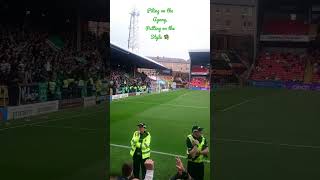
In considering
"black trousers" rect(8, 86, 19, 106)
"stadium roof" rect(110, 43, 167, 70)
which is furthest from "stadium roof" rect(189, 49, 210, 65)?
"black trousers" rect(8, 86, 19, 106)

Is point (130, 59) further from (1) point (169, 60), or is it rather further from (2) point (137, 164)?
(2) point (137, 164)

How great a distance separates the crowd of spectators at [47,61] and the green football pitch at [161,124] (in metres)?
14.6

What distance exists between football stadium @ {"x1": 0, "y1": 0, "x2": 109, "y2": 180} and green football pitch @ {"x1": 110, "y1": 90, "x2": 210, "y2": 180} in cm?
402

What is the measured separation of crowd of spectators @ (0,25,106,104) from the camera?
2444 cm

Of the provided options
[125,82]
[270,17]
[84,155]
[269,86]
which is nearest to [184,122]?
[125,82]

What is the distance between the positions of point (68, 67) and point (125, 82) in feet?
77.1

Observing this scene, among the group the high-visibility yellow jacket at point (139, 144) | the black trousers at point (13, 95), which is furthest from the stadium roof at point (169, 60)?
the black trousers at point (13, 95)

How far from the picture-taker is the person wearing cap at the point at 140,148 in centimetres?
694

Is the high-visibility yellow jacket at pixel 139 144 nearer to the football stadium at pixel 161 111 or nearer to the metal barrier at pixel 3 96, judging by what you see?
the football stadium at pixel 161 111

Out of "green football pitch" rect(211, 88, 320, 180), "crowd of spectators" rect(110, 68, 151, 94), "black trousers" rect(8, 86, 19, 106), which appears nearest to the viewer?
"crowd of spectators" rect(110, 68, 151, 94)

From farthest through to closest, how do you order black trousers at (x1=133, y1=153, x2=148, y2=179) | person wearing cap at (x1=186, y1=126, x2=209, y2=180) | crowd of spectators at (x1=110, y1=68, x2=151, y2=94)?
crowd of spectators at (x1=110, y1=68, x2=151, y2=94), black trousers at (x1=133, y1=153, x2=148, y2=179), person wearing cap at (x1=186, y1=126, x2=209, y2=180)

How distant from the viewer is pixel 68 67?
3155 cm

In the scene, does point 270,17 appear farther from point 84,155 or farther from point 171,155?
point 171,155

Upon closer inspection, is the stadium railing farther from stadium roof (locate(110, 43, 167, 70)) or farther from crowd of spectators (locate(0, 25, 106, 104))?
stadium roof (locate(110, 43, 167, 70))
